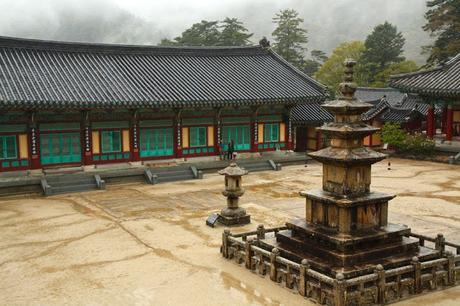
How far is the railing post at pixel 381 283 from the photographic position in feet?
34.9

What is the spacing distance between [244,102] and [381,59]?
137ft

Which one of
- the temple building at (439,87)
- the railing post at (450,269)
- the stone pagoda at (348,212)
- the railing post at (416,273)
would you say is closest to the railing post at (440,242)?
the stone pagoda at (348,212)

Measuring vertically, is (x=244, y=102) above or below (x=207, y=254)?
above

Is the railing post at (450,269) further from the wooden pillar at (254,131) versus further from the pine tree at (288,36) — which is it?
the pine tree at (288,36)

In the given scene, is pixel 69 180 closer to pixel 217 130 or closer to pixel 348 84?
pixel 217 130

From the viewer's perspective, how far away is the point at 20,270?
1325cm

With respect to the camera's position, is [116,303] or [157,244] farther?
[157,244]

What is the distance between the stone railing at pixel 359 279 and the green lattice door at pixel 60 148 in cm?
1690

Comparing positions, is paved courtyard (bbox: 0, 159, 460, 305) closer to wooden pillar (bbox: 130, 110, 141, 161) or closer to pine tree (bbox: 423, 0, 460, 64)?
wooden pillar (bbox: 130, 110, 141, 161)

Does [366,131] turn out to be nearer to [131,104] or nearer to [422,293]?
[422,293]

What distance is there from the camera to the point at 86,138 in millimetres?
27125

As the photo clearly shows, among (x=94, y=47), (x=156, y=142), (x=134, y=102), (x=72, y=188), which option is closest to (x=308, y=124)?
(x=156, y=142)

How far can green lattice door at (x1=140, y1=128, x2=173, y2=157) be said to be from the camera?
29.2m

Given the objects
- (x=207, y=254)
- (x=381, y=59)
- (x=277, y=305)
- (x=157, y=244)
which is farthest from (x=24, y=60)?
(x=381, y=59)
